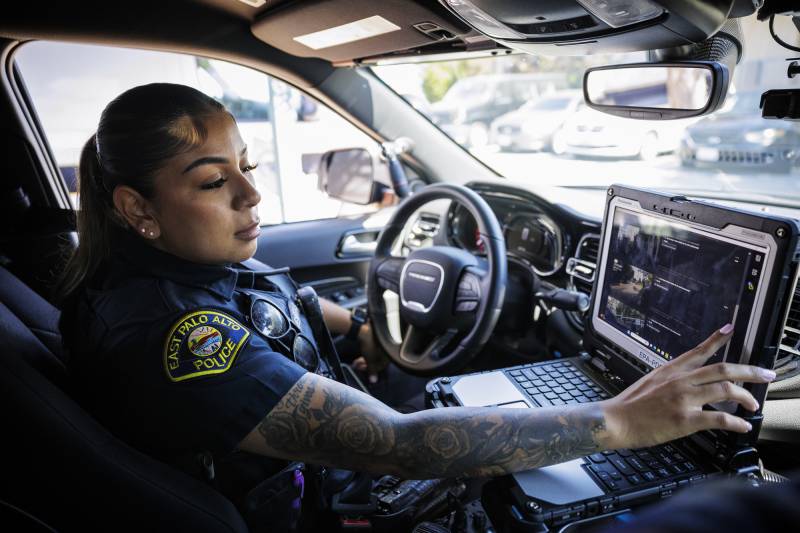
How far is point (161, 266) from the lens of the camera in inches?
46.1

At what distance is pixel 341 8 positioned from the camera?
5.74ft

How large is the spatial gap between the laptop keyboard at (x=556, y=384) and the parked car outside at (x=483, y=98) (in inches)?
331

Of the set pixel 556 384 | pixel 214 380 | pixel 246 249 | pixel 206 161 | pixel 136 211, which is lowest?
pixel 556 384

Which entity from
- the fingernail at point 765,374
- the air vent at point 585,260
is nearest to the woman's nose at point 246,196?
the fingernail at point 765,374

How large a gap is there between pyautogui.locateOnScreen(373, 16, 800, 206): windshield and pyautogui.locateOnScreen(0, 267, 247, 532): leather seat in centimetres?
130

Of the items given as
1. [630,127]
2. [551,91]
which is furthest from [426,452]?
[551,91]

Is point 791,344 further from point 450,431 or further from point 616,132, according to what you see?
point 616,132

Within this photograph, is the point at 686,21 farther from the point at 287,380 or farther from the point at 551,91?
the point at 551,91

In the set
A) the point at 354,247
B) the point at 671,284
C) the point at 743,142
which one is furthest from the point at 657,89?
the point at 743,142

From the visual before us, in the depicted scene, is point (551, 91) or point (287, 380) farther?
point (551, 91)

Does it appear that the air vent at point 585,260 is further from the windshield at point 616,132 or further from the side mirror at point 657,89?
the side mirror at point 657,89

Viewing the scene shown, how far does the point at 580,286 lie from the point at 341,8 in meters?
1.31

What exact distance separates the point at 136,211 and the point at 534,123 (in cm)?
797

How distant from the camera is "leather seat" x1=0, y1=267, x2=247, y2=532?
935 millimetres
